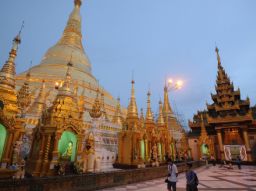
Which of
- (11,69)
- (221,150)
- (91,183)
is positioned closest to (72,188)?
(91,183)

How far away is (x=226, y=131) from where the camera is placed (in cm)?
2642

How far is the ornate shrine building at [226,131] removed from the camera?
24609mm

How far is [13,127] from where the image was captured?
6.48 m

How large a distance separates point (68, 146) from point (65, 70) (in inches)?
904

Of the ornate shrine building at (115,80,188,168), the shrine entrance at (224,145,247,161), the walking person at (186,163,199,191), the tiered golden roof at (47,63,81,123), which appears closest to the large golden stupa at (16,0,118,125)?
the ornate shrine building at (115,80,188,168)

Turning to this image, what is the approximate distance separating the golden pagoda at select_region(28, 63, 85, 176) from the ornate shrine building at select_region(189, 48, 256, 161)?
878 inches

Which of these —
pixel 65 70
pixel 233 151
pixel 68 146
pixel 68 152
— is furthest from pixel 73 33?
pixel 233 151

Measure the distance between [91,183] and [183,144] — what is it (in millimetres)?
20749

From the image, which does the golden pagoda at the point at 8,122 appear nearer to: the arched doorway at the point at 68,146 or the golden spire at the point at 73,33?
the arched doorway at the point at 68,146

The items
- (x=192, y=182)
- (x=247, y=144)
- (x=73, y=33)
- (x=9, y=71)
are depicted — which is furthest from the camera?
(x=73, y=33)

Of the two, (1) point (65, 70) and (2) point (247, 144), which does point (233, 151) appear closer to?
(2) point (247, 144)

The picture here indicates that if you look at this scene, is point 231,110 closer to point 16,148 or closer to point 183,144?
point 183,144

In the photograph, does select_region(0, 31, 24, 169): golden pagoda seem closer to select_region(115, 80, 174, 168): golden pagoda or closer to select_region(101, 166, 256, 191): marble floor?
select_region(101, 166, 256, 191): marble floor

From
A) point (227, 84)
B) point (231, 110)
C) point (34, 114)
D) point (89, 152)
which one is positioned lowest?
point (89, 152)
